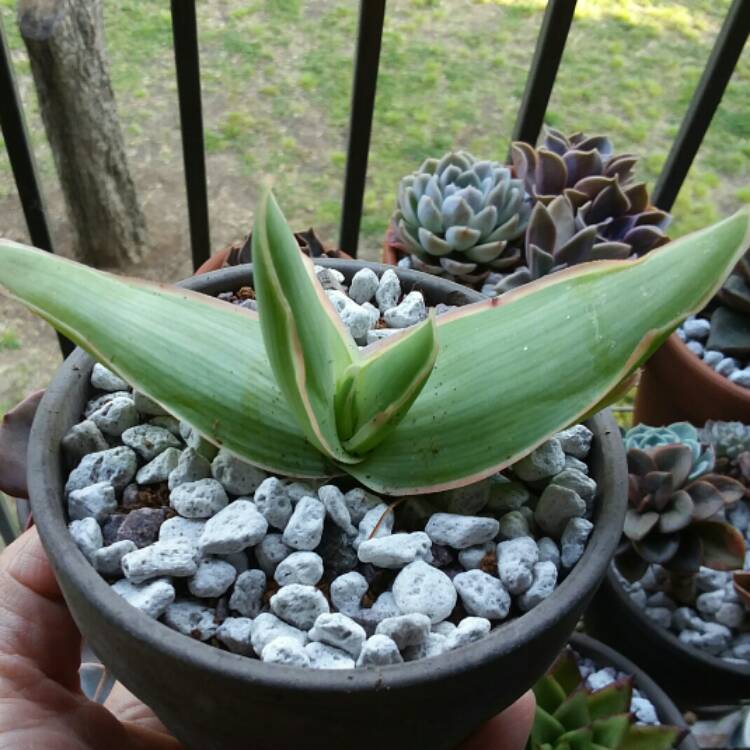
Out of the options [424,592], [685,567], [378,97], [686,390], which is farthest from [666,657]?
[378,97]

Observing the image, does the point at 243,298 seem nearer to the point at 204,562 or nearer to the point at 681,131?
the point at 204,562

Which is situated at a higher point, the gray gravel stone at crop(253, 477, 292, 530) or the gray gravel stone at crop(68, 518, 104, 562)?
the gray gravel stone at crop(253, 477, 292, 530)

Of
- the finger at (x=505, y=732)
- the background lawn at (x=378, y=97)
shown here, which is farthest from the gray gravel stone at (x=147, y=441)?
the background lawn at (x=378, y=97)

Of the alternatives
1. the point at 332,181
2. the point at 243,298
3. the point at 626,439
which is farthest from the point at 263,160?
the point at 243,298

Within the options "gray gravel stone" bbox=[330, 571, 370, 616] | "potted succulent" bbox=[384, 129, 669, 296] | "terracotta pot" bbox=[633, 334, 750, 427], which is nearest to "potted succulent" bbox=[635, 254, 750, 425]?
"terracotta pot" bbox=[633, 334, 750, 427]

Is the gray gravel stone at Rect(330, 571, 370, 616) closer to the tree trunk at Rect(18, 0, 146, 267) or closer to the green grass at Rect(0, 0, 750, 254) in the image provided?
the tree trunk at Rect(18, 0, 146, 267)

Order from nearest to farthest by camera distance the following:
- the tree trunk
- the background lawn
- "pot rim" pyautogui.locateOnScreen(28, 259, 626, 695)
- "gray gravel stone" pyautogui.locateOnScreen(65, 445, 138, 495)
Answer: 1. "pot rim" pyautogui.locateOnScreen(28, 259, 626, 695)
2. "gray gravel stone" pyautogui.locateOnScreen(65, 445, 138, 495)
3. the tree trunk
4. the background lawn
